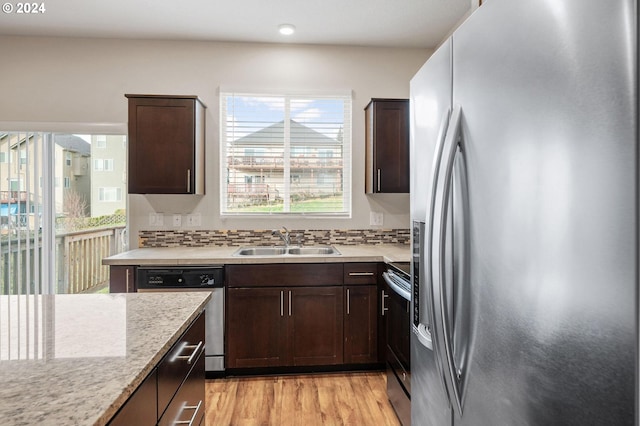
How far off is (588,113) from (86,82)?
380cm

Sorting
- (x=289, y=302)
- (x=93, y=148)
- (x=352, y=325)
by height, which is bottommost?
(x=352, y=325)

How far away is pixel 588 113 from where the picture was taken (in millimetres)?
637

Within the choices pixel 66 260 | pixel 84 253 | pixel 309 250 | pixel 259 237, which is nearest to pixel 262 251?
pixel 259 237

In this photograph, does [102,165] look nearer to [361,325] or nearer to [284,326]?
[284,326]

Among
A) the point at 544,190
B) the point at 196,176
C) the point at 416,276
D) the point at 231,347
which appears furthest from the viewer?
the point at 196,176

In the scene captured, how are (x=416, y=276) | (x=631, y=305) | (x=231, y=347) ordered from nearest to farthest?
(x=631, y=305) < (x=416, y=276) < (x=231, y=347)

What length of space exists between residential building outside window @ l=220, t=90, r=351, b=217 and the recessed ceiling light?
51cm

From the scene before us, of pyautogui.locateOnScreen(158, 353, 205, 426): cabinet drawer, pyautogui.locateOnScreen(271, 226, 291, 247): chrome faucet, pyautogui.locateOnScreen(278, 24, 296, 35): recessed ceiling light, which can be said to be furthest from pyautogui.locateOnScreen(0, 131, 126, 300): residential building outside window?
pyautogui.locateOnScreen(158, 353, 205, 426): cabinet drawer

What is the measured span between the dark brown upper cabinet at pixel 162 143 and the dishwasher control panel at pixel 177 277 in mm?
676

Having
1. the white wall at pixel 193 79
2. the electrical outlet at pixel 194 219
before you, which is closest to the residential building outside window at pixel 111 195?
the white wall at pixel 193 79

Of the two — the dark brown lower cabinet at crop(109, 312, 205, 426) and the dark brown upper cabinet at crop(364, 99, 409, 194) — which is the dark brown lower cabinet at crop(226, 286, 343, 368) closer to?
the dark brown upper cabinet at crop(364, 99, 409, 194)

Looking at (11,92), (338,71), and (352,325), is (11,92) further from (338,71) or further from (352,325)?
(352,325)

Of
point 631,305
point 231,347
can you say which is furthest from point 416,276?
point 231,347

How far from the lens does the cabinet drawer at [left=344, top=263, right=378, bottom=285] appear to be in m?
2.79
